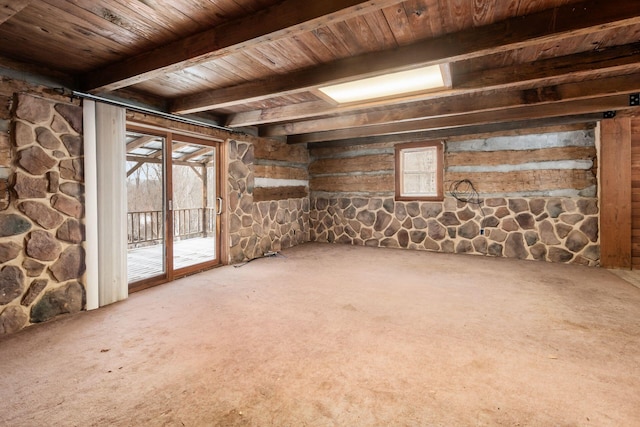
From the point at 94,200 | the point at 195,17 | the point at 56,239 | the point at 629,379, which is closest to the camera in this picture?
the point at 629,379

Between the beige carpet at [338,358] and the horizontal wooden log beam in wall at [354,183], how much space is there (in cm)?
279

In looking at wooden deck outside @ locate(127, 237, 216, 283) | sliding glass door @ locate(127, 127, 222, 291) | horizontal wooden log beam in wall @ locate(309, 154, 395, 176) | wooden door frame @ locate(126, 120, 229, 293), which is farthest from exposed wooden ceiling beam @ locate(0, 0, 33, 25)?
horizontal wooden log beam in wall @ locate(309, 154, 395, 176)

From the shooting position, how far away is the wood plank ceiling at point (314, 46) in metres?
1.78

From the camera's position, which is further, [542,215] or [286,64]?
[542,215]

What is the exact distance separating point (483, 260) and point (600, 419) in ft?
11.7

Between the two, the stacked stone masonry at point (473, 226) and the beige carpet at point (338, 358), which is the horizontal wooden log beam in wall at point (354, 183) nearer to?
the stacked stone masonry at point (473, 226)

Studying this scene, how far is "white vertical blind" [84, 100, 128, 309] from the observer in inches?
115

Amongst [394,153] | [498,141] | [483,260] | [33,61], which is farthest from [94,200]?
[498,141]

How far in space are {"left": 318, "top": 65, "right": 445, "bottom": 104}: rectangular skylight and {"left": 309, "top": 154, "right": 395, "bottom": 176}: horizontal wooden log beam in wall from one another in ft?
8.67

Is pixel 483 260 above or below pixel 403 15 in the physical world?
below

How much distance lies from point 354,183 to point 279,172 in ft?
5.14

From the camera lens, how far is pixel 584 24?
1787mm

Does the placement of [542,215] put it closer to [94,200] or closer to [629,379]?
[629,379]

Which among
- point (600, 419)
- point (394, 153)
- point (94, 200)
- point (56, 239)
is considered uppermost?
point (394, 153)
